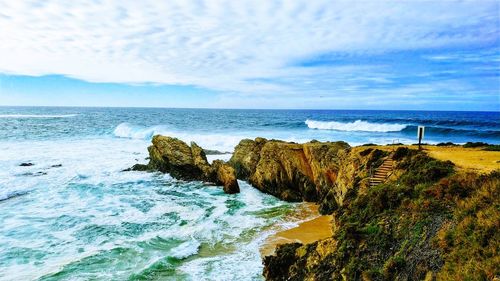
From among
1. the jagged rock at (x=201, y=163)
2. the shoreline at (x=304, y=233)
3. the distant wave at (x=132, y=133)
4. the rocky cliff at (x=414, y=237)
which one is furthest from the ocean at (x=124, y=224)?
the distant wave at (x=132, y=133)

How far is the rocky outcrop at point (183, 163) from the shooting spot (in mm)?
23672

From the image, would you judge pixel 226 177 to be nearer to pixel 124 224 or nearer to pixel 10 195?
pixel 124 224

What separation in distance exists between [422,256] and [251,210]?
10.7 m

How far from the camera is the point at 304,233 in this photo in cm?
1426

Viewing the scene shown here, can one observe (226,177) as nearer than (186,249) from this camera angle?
No

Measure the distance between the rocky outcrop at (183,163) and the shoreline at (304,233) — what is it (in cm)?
787

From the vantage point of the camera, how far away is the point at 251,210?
1756 centimetres

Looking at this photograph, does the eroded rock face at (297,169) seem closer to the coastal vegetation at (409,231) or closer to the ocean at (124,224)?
the ocean at (124,224)

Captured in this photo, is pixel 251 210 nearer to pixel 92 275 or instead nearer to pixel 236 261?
pixel 236 261

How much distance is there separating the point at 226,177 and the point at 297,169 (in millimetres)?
4378

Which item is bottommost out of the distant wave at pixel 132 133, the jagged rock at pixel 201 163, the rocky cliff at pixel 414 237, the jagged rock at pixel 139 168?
the jagged rock at pixel 139 168

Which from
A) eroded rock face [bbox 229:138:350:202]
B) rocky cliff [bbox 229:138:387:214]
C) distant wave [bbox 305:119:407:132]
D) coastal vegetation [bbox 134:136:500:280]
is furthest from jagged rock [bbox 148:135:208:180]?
distant wave [bbox 305:119:407:132]

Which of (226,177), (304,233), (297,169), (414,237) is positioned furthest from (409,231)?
(226,177)

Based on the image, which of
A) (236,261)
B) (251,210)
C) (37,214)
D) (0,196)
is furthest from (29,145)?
(236,261)
